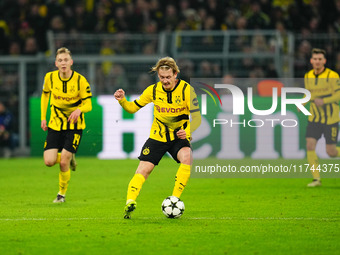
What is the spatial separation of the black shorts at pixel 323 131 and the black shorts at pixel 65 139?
4187 millimetres

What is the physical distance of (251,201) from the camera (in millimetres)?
11062

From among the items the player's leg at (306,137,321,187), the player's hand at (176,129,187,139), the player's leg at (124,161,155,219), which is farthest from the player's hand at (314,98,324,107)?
the player's leg at (124,161,155,219)

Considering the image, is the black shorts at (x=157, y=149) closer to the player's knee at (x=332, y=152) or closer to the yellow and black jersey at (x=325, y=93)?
the yellow and black jersey at (x=325, y=93)

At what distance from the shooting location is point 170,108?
9305 millimetres

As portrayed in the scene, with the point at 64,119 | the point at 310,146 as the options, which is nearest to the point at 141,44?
the point at 310,146

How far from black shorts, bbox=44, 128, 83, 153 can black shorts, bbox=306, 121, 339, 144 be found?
165 inches

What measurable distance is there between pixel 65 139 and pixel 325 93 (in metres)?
4.73

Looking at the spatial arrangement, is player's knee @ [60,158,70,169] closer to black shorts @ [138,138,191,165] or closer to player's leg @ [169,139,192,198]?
black shorts @ [138,138,191,165]

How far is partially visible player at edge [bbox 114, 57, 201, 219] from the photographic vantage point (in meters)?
9.15

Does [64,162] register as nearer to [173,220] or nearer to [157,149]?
[157,149]

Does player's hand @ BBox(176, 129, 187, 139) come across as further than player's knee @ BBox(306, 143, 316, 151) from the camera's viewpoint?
No

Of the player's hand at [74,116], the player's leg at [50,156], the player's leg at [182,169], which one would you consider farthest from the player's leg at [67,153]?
the player's leg at [182,169]

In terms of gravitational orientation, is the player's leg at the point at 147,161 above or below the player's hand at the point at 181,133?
below

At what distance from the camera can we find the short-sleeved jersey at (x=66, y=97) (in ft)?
36.5
